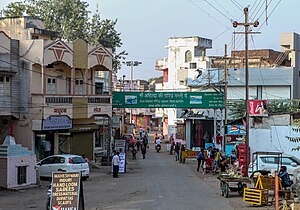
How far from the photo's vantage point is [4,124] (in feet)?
111

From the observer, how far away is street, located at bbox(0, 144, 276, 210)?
752 inches

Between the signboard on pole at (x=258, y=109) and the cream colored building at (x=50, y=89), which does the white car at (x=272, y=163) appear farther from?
the cream colored building at (x=50, y=89)

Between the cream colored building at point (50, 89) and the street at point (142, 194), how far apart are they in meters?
5.25

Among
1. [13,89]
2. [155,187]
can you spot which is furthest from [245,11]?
[13,89]

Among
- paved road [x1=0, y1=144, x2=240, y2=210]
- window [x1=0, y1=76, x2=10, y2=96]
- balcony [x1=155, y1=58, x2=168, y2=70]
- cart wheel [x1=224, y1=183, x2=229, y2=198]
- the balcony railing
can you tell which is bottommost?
paved road [x1=0, y1=144, x2=240, y2=210]

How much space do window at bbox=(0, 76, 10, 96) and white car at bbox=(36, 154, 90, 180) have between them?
214 inches

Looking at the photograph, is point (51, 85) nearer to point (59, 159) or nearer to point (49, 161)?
point (49, 161)

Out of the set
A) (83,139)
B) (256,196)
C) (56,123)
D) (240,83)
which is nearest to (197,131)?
(240,83)

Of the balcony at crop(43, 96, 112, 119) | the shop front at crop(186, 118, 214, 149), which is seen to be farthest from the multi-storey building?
the balcony at crop(43, 96, 112, 119)

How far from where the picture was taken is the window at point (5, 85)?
31.8 m

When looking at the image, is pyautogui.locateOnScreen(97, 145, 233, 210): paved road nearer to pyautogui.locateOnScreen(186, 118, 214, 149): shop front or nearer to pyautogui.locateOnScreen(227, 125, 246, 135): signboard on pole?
pyautogui.locateOnScreen(227, 125, 246, 135): signboard on pole

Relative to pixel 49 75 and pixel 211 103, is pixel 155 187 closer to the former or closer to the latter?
pixel 49 75

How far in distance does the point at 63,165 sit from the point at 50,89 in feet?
32.9

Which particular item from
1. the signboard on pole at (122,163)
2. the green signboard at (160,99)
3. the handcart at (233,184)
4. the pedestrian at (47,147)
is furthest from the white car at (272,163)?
the green signboard at (160,99)
